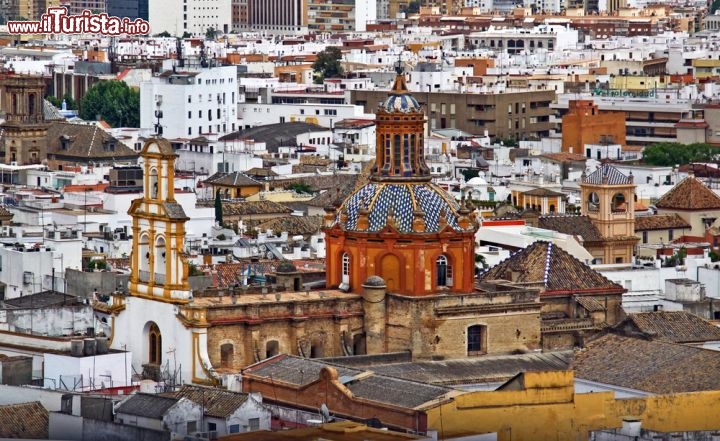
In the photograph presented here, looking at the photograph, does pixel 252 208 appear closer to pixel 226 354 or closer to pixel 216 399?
pixel 226 354

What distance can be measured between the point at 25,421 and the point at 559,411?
11154 millimetres

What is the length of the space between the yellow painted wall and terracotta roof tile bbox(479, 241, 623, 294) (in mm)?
15117

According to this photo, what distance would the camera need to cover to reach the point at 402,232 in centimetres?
8112

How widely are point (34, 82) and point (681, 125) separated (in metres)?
37.2

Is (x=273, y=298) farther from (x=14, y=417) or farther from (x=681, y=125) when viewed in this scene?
(x=681, y=125)

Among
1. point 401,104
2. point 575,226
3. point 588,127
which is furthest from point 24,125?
point 401,104

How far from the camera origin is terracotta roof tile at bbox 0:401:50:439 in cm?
6612

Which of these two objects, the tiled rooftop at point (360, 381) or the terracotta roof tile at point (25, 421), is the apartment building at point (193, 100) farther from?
the terracotta roof tile at point (25, 421)

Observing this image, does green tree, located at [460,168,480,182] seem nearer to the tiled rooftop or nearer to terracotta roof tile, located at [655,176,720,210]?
terracotta roof tile, located at [655,176,720,210]

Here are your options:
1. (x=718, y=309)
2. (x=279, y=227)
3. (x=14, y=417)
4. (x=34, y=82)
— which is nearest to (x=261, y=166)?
(x=34, y=82)

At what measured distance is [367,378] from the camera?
242 feet

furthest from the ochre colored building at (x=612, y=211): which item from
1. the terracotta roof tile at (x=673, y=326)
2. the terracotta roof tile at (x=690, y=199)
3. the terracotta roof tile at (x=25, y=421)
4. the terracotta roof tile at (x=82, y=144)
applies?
the terracotta roof tile at (x=25, y=421)

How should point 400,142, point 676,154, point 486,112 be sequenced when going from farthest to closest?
point 486,112, point 676,154, point 400,142

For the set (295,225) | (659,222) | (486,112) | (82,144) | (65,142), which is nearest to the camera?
(295,225)
